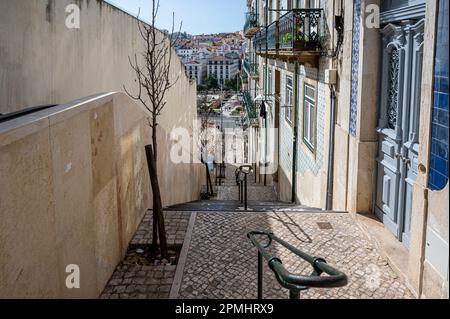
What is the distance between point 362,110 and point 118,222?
3.60 m

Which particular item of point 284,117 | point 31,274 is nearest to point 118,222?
point 31,274

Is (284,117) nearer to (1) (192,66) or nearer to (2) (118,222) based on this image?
(2) (118,222)

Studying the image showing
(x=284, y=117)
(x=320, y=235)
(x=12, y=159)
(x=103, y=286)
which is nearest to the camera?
(x=12, y=159)

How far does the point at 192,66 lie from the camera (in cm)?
12531

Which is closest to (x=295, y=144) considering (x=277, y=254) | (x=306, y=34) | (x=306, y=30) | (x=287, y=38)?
(x=287, y=38)

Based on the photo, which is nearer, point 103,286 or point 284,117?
Answer: point 103,286

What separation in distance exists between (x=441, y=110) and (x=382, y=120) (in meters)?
2.46

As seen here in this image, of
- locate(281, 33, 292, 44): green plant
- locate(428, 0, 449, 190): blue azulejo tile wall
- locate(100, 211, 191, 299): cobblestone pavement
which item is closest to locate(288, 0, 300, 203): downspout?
locate(281, 33, 292, 44): green plant

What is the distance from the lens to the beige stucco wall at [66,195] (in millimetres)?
3119

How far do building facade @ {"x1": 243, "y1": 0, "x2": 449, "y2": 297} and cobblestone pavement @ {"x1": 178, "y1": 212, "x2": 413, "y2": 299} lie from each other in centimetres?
22

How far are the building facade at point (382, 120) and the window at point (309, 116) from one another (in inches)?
1.2

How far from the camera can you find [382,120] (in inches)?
256

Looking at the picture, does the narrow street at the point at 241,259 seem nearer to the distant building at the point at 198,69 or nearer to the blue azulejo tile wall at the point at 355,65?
the blue azulejo tile wall at the point at 355,65

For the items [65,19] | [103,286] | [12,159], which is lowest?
[103,286]
